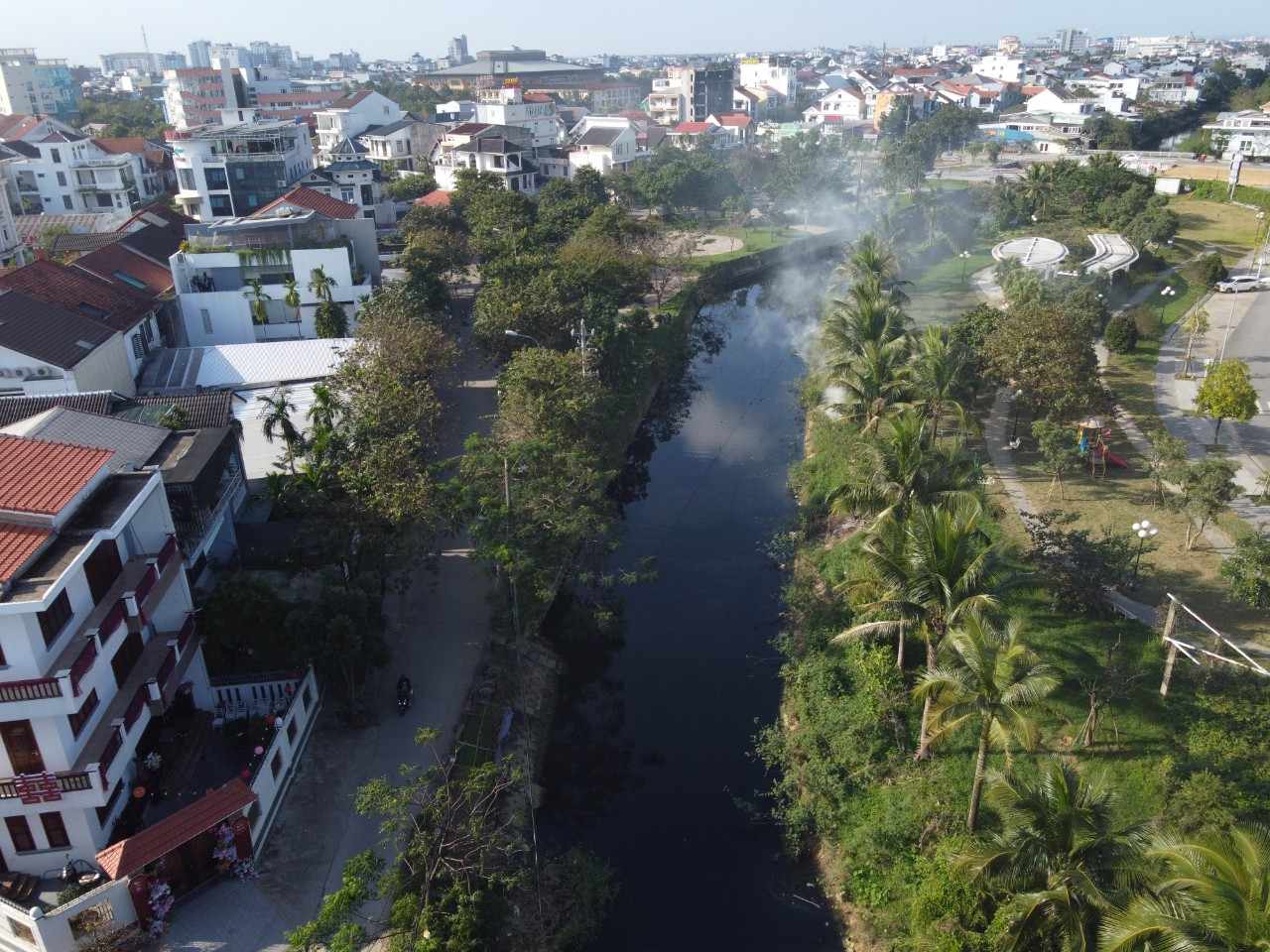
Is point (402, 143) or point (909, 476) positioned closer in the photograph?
point (909, 476)

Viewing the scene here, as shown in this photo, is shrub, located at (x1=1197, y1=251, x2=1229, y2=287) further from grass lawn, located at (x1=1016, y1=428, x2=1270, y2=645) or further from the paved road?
the paved road

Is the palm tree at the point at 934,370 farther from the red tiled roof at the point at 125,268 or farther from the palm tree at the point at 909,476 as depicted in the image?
the red tiled roof at the point at 125,268

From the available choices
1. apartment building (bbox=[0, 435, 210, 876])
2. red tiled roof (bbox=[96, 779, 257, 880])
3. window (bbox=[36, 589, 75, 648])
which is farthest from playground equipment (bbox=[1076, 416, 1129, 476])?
window (bbox=[36, 589, 75, 648])

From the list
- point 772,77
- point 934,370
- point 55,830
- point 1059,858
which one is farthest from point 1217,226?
point 772,77

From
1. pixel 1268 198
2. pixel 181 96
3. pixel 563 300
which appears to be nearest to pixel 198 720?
pixel 563 300

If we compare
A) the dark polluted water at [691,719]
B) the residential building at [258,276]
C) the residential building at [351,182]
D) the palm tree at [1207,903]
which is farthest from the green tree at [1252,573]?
the residential building at [351,182]

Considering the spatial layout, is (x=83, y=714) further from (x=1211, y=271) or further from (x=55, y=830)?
(x=1211, y=271)

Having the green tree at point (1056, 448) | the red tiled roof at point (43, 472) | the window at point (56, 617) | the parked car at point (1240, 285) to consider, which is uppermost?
the red tiled roof at point (43, 472)
